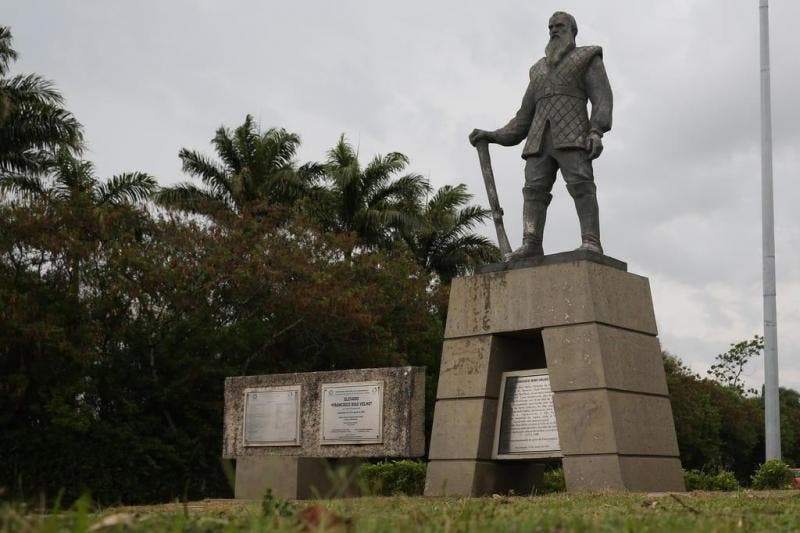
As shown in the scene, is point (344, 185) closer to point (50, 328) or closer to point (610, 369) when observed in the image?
point (50, 328)

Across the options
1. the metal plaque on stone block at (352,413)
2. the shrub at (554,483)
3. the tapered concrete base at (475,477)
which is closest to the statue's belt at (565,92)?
the metal plaque on stone block at (352,413)

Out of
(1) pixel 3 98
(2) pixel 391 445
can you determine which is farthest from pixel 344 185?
(2) pixel 391 445

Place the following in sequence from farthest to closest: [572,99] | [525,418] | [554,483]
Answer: [554,483] → [572,99] → [525,418]

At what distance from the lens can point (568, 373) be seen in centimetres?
979

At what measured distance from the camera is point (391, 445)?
11039mm

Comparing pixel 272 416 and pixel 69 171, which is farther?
pixel 69 171

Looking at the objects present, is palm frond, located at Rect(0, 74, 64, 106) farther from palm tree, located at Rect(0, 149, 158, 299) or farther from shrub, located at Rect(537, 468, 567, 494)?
shrub, located at Rect(537, 468, 567, 494)

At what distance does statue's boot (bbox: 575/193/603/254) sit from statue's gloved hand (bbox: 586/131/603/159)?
43 centimetres

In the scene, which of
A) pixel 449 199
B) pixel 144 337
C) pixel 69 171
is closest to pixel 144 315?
pixel 144 337

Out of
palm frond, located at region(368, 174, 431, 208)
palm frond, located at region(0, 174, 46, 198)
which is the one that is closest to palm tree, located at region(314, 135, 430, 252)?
palm frond, located at region(368, 174, 431, 208)

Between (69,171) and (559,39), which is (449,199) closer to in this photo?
(69,171)

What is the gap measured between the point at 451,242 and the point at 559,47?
925 inches

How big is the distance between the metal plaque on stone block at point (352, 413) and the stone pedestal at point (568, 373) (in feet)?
2.65

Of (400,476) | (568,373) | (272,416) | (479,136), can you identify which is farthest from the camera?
(400,476)
